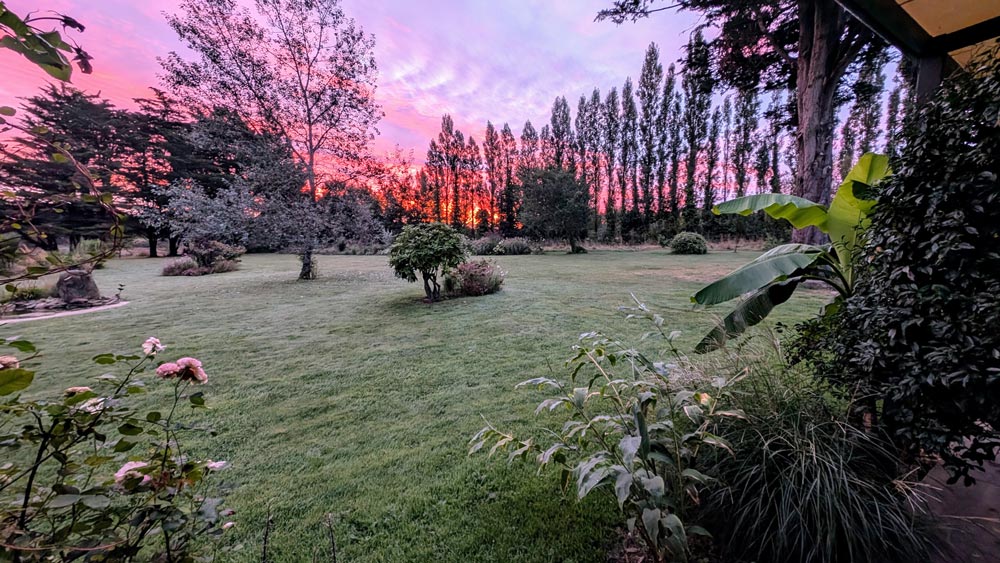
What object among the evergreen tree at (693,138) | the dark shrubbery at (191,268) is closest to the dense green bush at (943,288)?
the dark shrubbery at (191,268)

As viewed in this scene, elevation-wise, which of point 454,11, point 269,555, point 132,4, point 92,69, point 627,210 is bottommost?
point 269,555

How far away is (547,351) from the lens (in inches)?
165

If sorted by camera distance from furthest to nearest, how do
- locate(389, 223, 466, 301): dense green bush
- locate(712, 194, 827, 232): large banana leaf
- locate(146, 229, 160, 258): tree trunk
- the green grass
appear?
locate(146, 229, 160, 258): tree trunk
locate(389, 223, 466, 301): dense green bush
locate(712, 194, 827, 232): large banana leaf
the green grass

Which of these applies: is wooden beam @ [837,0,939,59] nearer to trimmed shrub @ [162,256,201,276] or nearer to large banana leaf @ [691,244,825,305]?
large banana leaf @ [691,244,825,305]

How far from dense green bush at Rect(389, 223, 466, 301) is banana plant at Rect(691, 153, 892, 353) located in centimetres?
508

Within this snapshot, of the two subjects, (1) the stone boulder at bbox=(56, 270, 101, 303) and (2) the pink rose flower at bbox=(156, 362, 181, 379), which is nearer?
(2) the pink rose flower at bbox=(156, 362, 181, 379)

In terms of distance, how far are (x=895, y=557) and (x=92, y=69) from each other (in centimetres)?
322

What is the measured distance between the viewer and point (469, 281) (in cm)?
788

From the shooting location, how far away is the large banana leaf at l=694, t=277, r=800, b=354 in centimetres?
262

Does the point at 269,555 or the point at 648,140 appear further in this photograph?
the point at 648,140

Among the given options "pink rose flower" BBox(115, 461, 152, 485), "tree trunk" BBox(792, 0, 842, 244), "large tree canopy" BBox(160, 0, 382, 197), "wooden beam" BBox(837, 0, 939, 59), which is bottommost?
"pink rose flower" BBox(115, 461, 152, 485)

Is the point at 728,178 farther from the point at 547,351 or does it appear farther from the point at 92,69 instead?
the point at 92,69

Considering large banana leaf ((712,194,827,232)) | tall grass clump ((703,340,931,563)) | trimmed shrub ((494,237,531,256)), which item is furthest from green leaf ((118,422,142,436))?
trimmed shrub ((494,237,531,256))

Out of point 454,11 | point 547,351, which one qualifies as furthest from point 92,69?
point 454,11
